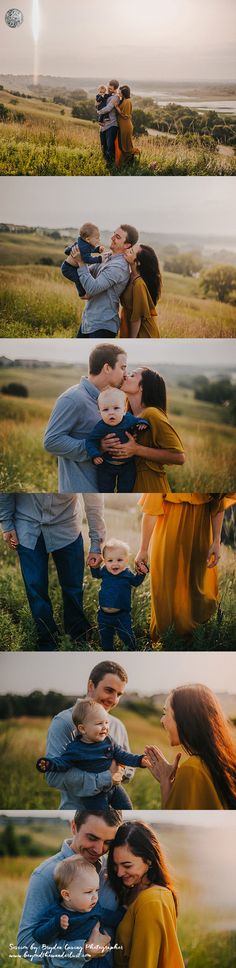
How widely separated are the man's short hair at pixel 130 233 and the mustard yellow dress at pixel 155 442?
17.9 inches

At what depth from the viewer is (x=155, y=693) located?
4.34m

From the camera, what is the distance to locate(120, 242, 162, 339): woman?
4.28 metres

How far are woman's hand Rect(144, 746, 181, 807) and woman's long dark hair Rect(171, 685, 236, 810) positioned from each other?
0.21 feet

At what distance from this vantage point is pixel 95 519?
4.39 meters

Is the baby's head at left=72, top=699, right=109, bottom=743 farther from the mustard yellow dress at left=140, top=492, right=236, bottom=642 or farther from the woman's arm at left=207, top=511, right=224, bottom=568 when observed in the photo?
the woman's arm at left=207, top=511, right=224, bottom=568

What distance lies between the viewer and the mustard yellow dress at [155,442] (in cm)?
428

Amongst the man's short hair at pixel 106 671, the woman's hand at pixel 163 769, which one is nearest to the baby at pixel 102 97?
the man's short hair at pixel 106 671

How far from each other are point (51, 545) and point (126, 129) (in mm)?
1161

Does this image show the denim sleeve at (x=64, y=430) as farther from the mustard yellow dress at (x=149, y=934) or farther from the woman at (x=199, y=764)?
the mustard yellow dress at (x=149, y=934)

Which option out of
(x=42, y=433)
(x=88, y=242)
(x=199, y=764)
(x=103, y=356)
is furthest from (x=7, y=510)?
(x=199, y=764)

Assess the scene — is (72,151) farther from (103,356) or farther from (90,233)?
(103,356)

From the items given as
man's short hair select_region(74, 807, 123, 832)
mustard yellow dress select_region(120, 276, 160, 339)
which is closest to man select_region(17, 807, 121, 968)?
man's short hair select_region(74, 807, 123, 832)

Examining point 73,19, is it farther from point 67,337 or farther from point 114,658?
point 114,658

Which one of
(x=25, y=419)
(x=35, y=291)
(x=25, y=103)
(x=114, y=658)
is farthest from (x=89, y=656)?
(x=25, y=103)
